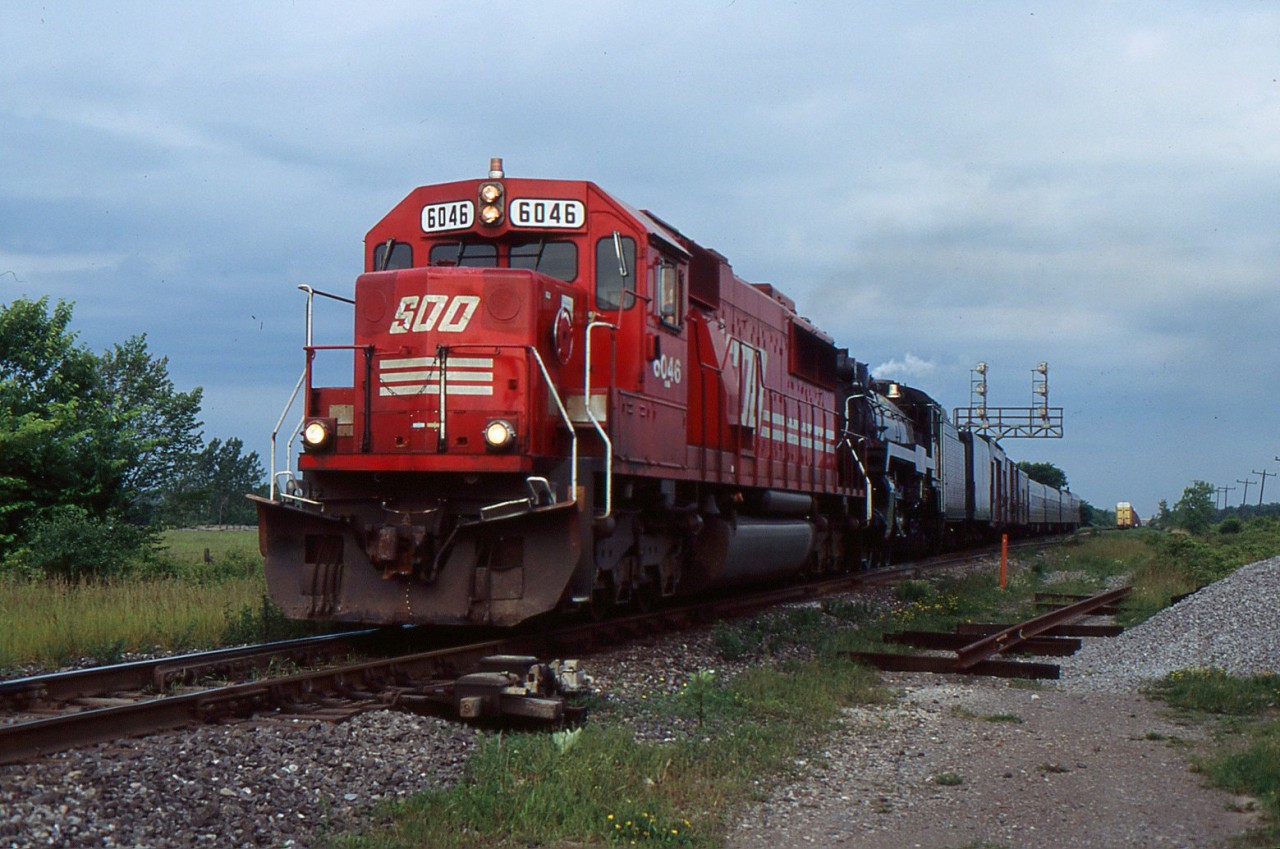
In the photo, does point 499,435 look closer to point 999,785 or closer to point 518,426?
point 518,426

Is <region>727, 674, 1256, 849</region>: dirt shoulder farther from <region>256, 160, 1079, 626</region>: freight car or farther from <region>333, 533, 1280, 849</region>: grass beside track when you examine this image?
<region>256, 160, 1079, 626</region>: freight car

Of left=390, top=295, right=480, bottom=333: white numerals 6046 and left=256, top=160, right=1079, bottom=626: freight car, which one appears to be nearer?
left=256, top=160, right=1079, bottom=626: freight car


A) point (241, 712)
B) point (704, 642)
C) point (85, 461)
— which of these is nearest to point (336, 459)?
point (241, 712)

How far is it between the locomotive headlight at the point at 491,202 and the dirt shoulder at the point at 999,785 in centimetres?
478

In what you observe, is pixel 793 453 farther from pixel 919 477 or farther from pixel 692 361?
pixel 919 477

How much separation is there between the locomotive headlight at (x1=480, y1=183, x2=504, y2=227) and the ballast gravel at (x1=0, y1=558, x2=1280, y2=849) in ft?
12.2

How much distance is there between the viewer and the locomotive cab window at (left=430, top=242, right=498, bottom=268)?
32.1 feet

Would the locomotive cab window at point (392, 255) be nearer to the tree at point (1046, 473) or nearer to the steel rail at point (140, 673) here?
the steel rail at point (140, 673)

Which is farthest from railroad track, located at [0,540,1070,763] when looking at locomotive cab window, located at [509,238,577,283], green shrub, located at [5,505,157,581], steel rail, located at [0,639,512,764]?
green shrub, located at [5,505,157,581]

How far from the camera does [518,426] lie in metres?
8.59

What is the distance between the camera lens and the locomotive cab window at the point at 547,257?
9797 mm

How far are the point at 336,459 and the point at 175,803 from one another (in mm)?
4345

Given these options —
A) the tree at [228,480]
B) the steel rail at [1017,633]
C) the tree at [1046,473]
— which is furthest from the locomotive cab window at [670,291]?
the tree at [1046,473]

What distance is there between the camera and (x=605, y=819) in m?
5.00
